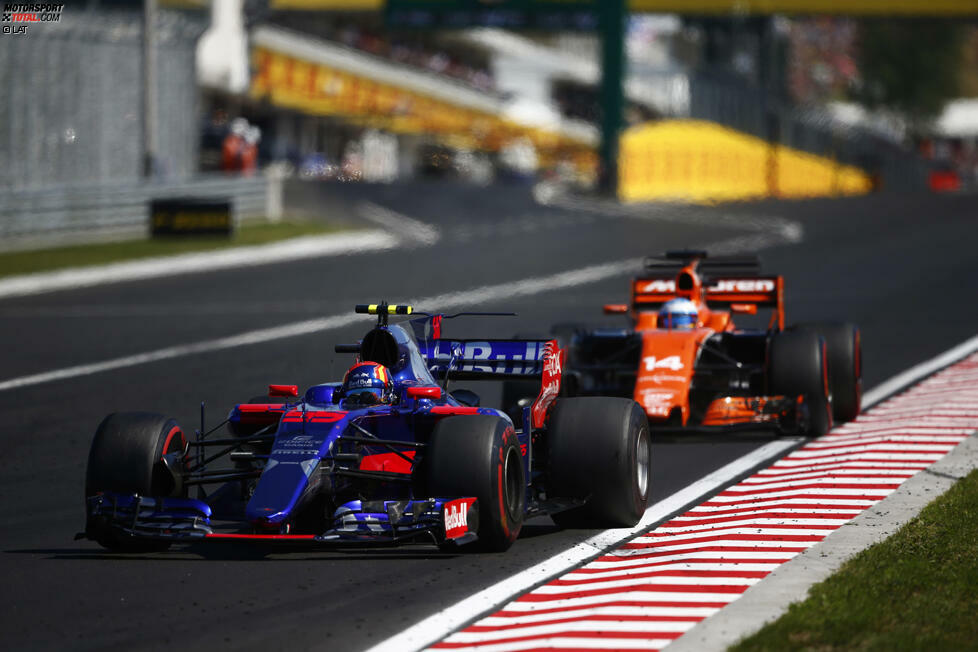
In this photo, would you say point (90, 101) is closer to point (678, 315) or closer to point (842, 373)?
point (678, 315)

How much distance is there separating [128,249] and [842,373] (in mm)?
19464

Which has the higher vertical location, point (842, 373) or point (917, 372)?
point (842, 373)

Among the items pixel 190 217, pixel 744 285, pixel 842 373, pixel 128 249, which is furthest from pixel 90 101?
pixel 842 373

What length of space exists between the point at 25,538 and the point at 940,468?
19.3 feet

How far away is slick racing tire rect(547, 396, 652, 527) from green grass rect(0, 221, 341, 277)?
18993 mm

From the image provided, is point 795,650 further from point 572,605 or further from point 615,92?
point 615,92

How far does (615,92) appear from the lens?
51.4 metres

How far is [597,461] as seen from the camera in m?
9.65

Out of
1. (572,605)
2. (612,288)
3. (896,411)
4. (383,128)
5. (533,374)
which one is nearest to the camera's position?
(572,605)

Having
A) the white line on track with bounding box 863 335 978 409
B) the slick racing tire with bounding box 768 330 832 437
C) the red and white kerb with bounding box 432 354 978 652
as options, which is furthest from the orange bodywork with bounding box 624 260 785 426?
the white line on track with bounding box 863 335 978 409

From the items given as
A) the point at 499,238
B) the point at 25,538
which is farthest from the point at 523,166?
the point at 25,538

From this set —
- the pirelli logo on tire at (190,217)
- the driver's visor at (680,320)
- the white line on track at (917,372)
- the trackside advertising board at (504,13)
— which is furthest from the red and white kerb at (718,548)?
the trackside advertising board at (504,13)

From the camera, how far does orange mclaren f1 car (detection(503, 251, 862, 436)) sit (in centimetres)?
1322

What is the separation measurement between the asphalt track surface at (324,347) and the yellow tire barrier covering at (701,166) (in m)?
10.1
